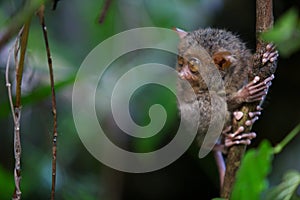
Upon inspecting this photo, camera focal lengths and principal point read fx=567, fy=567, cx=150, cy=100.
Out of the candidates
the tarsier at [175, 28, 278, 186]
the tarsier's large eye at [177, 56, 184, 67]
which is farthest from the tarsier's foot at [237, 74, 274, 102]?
the tarsier's large eye at [177, 56, 184, 67]

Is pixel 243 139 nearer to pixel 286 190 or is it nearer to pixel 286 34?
pixel 286 190

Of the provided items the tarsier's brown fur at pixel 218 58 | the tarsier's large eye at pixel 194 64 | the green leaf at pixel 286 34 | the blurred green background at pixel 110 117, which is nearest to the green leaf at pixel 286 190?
the green leaf at pixel 286 34

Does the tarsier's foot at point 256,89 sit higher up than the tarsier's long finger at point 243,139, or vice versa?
the tarsier's foot at point 256,89

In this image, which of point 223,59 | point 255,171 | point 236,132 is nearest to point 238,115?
point 236,132

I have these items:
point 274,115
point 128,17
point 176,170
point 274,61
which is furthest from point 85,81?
point 274,61

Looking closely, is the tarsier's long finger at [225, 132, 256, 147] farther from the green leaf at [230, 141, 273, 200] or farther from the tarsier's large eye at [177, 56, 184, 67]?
the green leaf at [230, 141, 273, 200]

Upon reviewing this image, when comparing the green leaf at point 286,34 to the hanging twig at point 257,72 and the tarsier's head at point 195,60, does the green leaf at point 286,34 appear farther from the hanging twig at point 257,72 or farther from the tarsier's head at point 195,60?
the tarsier's head at point 195,60
